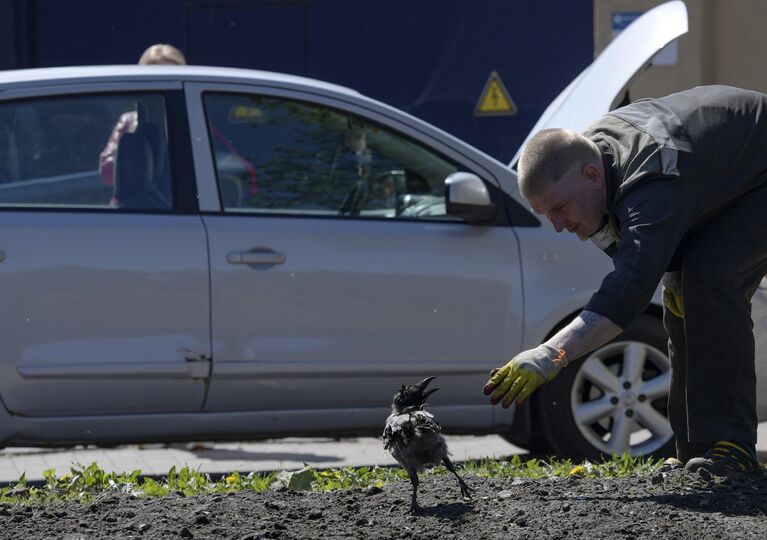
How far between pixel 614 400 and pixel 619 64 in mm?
1614

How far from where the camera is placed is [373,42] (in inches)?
416

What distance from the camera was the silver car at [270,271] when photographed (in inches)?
243

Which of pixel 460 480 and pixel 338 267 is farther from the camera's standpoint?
pixel 338 267

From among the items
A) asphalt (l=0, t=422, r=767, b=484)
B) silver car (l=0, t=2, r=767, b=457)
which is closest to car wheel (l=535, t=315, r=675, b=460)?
silver car (l=0, t=2, r=767, b=457)

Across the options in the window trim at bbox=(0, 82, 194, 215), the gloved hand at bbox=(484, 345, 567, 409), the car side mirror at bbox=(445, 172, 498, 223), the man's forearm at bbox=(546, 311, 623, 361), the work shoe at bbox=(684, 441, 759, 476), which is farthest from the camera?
the car side mirror at bbox=(445, 172, 498, 223)

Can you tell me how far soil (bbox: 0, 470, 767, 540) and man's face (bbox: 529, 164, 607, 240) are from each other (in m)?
0.86

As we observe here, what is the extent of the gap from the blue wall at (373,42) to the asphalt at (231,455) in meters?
3.33

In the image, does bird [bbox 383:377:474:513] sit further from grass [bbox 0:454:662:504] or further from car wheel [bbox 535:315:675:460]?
car wheel [bbox 535:315:675:460]

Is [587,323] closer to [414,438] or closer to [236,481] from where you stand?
[414,438]

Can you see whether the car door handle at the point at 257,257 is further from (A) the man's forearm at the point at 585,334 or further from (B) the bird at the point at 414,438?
(A) the man's forearm at the point at 585,334

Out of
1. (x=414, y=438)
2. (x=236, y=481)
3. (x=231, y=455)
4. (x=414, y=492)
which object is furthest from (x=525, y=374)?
(x=231, y=455)

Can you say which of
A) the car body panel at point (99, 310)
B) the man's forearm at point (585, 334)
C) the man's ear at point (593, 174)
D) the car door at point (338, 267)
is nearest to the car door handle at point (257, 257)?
the car door at point (338, 267)

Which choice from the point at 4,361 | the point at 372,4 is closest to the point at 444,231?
the point at 4,361

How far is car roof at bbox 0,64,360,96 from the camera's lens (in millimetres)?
6320
